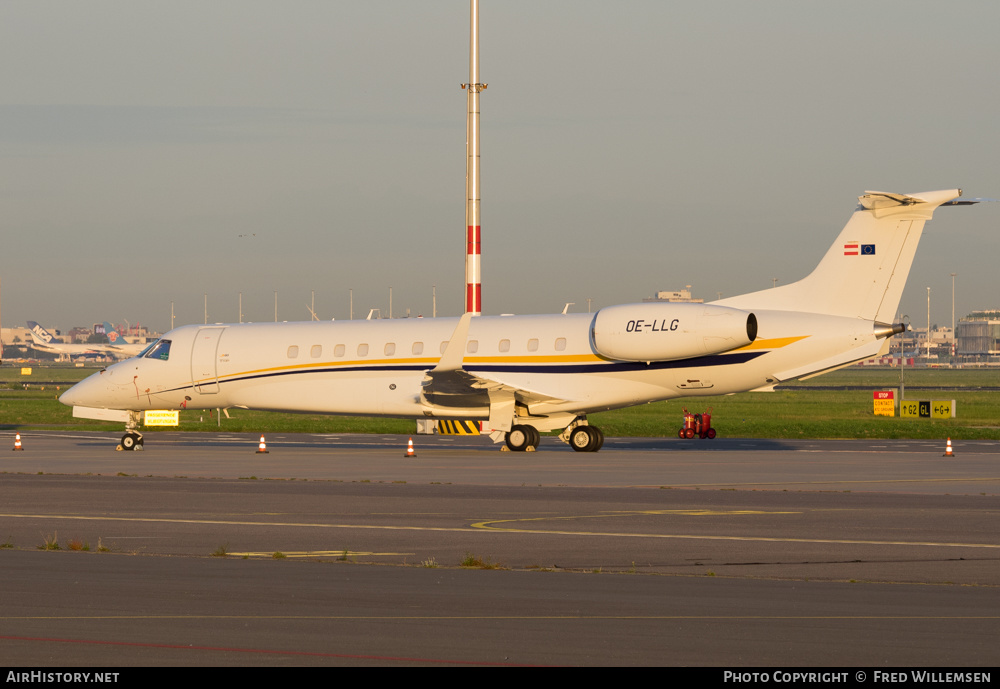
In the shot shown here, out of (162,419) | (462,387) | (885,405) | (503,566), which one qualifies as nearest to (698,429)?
(462,387)

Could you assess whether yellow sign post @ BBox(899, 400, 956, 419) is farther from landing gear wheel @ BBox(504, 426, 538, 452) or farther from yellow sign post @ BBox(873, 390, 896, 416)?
landing gear wheel @ BBox(504, 426, 538, 452)

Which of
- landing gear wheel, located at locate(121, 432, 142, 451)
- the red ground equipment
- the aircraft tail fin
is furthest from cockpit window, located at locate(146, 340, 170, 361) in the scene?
the aircraft tail fin

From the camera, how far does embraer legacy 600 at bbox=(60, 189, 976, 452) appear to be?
30.5 metres

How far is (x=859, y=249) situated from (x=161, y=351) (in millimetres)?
19738

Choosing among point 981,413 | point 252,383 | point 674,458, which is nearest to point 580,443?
point 674,458

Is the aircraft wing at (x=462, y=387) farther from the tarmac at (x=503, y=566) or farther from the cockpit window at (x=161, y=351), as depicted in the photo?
the cockpit window at (x=161, y=351)

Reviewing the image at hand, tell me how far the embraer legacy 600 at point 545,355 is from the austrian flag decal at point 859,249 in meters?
0.03

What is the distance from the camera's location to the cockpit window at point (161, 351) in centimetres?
3666

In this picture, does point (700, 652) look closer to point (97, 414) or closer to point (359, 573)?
point (359, 573)

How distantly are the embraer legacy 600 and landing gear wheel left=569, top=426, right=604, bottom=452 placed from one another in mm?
38

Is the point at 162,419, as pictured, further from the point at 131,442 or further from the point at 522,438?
the point at 522,438
